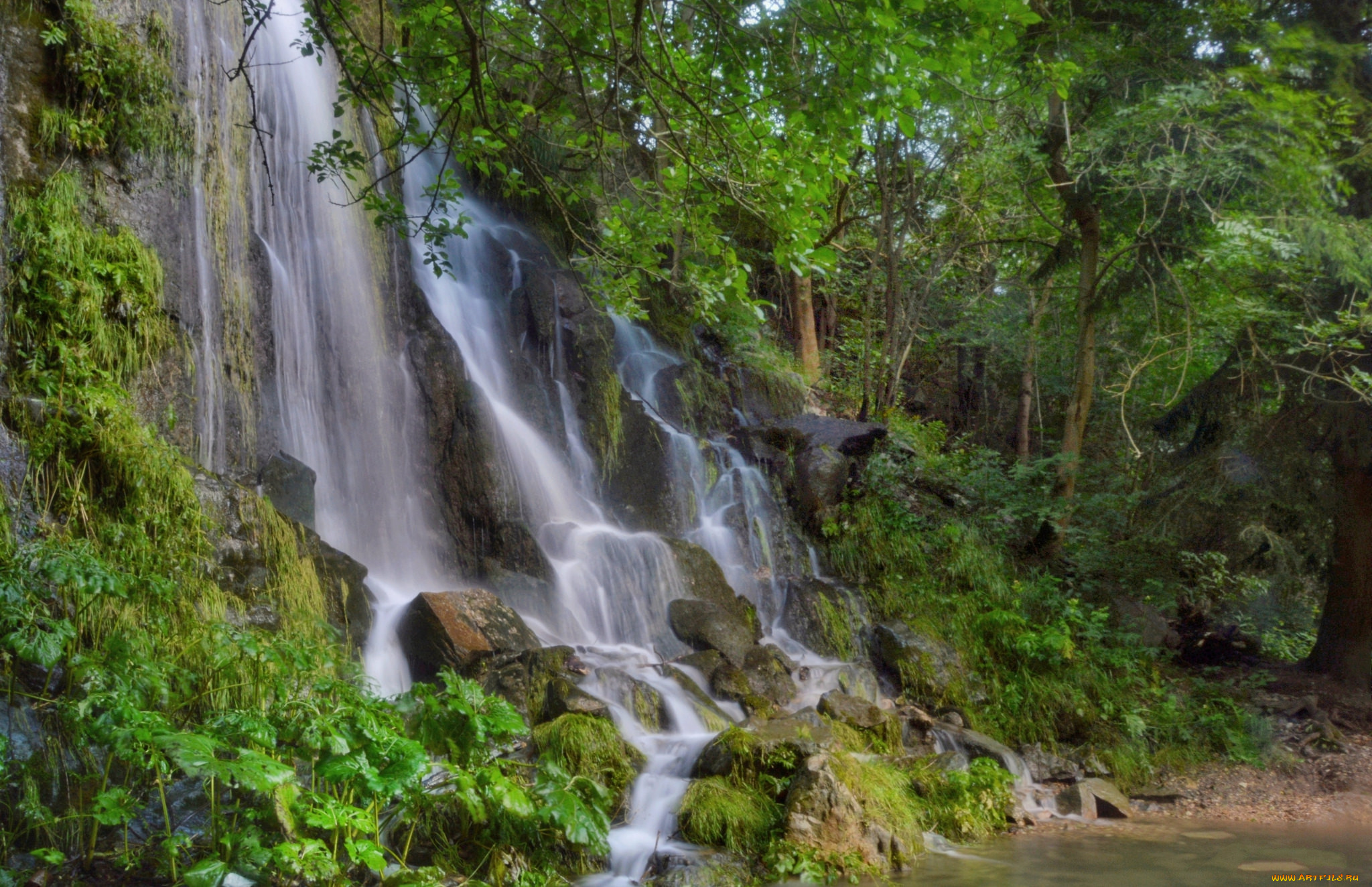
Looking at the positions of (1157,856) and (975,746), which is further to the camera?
(975,746)

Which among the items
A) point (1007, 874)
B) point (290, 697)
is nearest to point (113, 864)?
point (290, 697)

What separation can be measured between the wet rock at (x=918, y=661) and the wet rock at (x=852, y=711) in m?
1.28

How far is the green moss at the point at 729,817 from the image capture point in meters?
5.20

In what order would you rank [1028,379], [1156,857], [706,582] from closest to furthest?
1. [1156,857]
2. [706,582]
3. [1028,379]

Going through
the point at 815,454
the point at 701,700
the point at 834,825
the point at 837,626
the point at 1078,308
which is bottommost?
the point at 834,825

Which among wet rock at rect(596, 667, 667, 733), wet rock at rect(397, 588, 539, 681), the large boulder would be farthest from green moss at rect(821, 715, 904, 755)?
the large boulder

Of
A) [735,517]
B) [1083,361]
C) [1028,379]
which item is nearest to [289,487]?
[735,517]

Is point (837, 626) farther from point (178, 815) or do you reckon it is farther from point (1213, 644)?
point (178, 815)

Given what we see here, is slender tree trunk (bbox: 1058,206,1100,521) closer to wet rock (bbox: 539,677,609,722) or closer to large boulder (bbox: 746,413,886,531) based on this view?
large boulder (bbox: 746,413,886,531)

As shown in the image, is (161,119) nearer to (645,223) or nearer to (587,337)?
(645,223)

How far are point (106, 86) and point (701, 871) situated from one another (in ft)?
20.6

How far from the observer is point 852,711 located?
23.7ft

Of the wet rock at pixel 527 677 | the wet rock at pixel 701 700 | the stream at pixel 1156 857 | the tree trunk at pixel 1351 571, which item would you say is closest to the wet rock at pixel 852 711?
the wet rock at pixel 701 700

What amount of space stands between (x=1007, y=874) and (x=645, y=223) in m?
5.13
